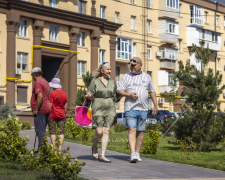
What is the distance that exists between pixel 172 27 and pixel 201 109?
3927cm

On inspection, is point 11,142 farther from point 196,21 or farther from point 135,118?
point 196,21

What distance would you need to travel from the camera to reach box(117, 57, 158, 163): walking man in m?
9.09

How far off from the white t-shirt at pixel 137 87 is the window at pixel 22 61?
89.5 ft

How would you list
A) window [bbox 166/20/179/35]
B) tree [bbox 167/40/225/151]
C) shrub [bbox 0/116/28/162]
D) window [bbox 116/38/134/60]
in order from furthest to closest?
1. window [bbox 166/20/179/35]
2. window [bbox 116/38/134/60]
3. tree [bbox 167/40/225/151]
4. shrub [bbox 0/116/28/162]

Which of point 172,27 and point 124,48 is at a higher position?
point 172,27

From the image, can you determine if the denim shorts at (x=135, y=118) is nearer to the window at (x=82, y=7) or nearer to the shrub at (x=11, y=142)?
the shrub at (x=11, y=142)

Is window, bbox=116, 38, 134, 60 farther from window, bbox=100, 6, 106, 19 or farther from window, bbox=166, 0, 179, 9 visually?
window, bbox=166, 0, 179, 9

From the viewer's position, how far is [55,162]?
20.0ft

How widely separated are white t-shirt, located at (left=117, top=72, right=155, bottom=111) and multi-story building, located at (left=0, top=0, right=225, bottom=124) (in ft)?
80.6

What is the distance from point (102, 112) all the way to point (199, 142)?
4612 mm

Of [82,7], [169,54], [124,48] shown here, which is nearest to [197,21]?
[169,54]

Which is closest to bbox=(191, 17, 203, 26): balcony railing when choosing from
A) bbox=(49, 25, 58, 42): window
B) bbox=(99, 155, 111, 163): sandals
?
bbox=(49, 25, 58, 42): window

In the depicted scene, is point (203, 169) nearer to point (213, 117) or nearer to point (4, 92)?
point (213, 117)

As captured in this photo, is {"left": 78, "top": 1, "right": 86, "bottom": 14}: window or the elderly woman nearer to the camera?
the elderly woman
